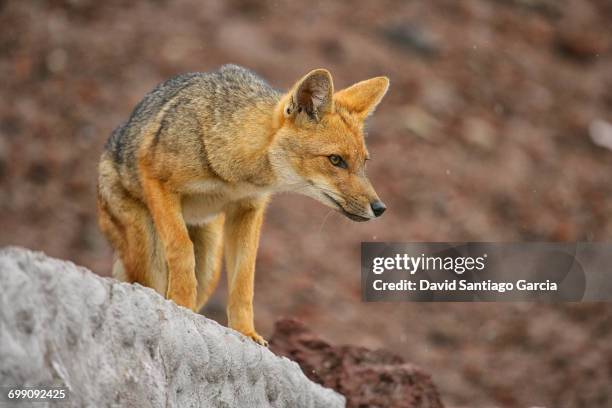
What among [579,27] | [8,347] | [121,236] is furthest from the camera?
[579,27]

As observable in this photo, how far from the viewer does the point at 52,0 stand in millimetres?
27344

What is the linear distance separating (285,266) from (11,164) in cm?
660

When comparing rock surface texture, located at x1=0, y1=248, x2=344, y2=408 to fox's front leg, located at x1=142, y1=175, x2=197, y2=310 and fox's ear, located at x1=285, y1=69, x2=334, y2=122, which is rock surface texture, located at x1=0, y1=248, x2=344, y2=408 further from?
fox's ear, located at x1=285, y1=69, x2=334, y2=122

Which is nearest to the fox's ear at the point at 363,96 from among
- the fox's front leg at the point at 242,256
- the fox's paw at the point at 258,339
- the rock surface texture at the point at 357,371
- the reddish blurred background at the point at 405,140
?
the fox's front leg at the point at 242,256

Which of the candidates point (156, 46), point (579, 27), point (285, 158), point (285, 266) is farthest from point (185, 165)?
point (579, 27)

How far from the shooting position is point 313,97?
364 inches

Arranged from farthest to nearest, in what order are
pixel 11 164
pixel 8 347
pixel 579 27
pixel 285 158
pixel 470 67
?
pixel 579 27 < pixel 470 67 < pixel 11 164 < pixel 285 158 < pixel 8 347

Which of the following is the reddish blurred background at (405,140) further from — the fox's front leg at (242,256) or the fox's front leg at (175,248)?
the fox's front leg at (175,248)

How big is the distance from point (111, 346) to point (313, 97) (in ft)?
12.0

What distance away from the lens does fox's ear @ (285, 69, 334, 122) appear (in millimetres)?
9133

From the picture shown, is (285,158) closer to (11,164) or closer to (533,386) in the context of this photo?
(533,386)

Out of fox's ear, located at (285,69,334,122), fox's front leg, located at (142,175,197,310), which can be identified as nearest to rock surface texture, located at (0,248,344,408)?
fox's front leg, located at (142,175,197,310)

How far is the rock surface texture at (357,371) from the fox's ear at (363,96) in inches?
97.7

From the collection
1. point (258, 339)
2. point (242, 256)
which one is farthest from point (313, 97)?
point (258, 339)
